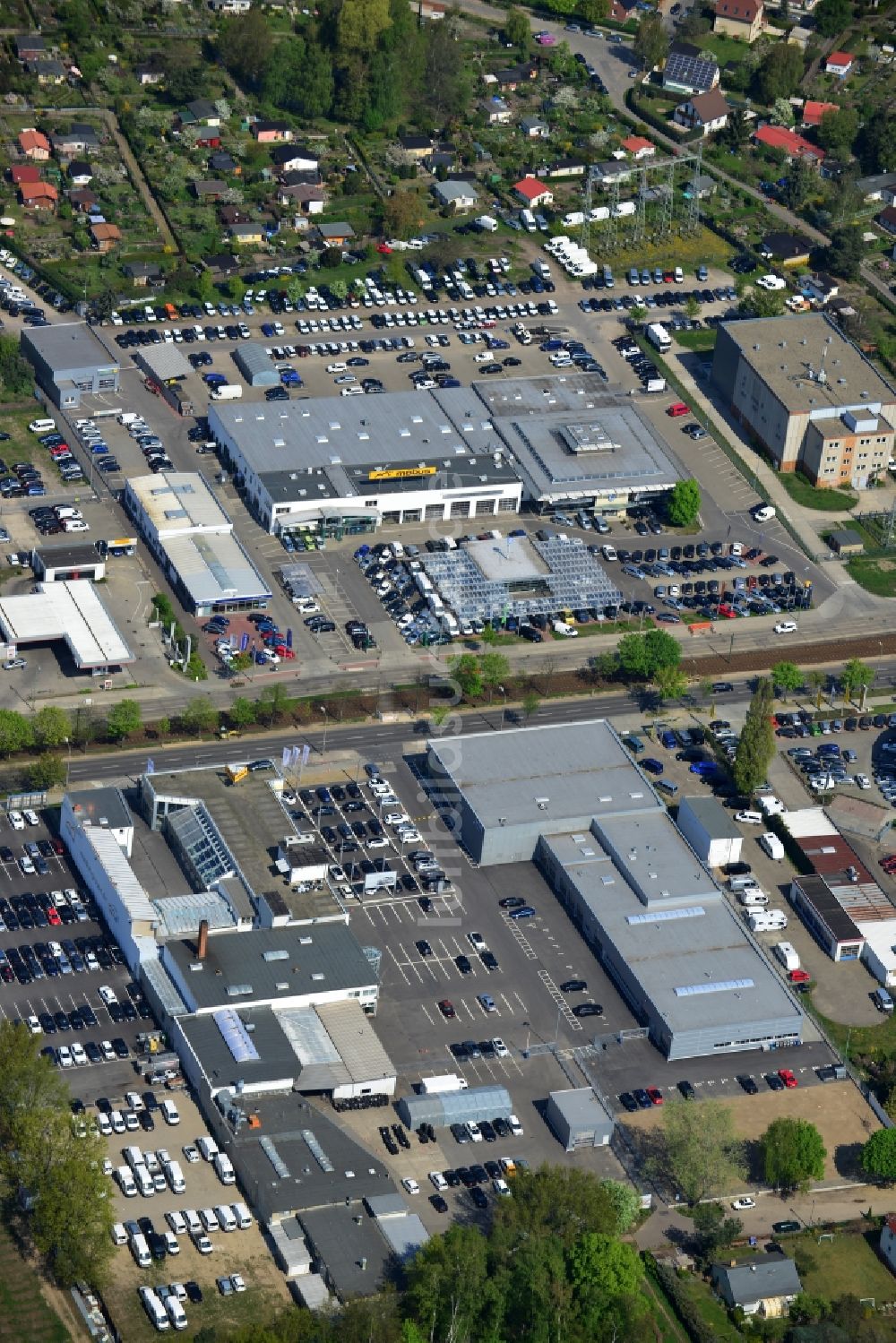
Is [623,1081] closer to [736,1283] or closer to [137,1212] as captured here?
[736,1283]

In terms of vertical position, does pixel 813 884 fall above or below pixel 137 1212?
above

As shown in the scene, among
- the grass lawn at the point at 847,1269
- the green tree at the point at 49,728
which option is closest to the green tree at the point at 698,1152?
the grass lawn at the point at 847,1269

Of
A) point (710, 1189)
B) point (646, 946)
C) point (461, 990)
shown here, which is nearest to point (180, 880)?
point (461, 990)

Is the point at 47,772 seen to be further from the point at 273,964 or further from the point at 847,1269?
the point at 847,1269

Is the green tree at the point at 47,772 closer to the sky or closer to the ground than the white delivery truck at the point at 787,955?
closer to the ground

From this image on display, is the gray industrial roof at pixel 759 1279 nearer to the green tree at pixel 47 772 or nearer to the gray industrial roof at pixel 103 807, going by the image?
the gray industrial roof at pixel 103 807

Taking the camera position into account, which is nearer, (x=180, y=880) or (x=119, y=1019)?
(x=119, y=1019)

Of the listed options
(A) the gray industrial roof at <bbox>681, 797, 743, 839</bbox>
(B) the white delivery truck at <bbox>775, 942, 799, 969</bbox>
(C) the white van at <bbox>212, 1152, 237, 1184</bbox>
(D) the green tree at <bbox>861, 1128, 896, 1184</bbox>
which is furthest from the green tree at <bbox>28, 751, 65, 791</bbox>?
(D) the green tree at <bbox>861, 1128, 896, 1184</bbox>
